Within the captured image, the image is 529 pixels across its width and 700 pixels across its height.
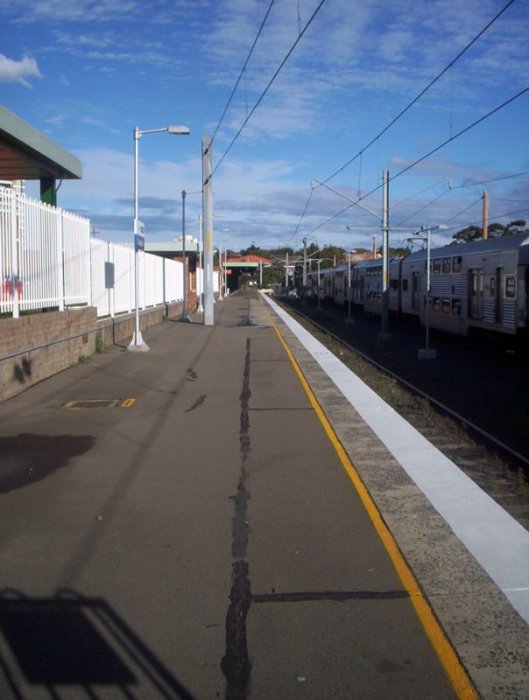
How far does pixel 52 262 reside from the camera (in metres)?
16.8

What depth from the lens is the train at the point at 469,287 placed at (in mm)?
21547

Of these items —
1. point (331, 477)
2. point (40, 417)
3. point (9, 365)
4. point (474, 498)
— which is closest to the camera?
point (474, 498)

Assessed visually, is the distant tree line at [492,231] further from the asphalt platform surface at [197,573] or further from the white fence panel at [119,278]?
the asphalt platform surface at [197,573]

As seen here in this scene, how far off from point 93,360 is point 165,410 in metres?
7.18

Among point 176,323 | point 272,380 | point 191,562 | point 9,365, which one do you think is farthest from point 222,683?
point 176,323

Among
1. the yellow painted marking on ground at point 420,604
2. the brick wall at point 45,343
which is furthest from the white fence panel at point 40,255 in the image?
the yellow painted marking on ground at point 420,604

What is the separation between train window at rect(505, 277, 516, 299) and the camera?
21750 millimetres

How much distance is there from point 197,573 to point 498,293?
62.9 ft

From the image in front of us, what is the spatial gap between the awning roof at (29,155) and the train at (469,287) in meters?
10.0

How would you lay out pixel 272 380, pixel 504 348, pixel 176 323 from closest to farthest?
pixel 272 380, pixel 504 348, pixel 176 323

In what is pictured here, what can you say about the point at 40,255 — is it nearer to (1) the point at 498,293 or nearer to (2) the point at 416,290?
(1) the point at 498,293

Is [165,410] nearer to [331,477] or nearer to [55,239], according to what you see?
[331,477]

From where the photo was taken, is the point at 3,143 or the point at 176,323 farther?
the point at 176,323

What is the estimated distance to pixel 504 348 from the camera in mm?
24109
